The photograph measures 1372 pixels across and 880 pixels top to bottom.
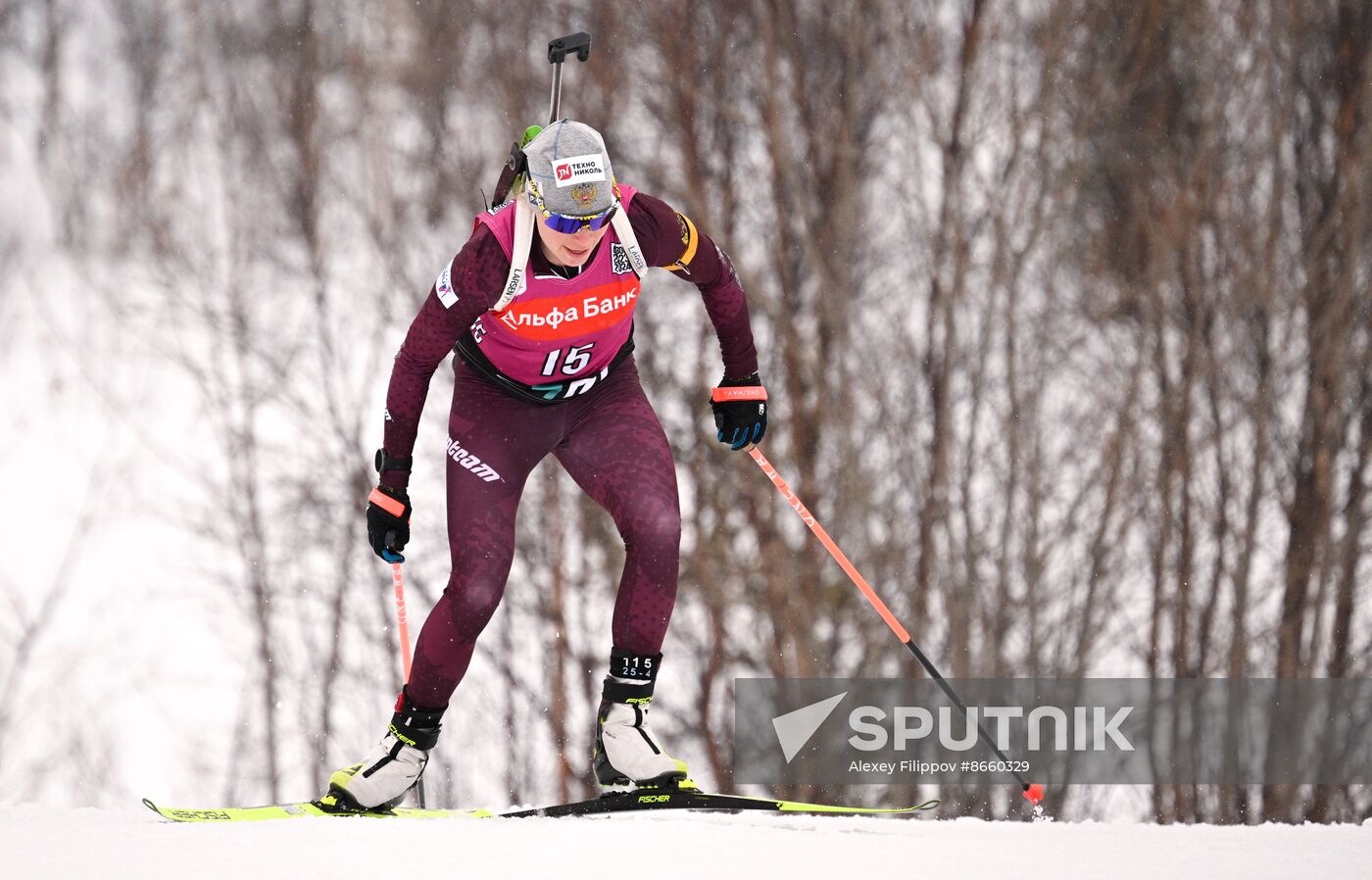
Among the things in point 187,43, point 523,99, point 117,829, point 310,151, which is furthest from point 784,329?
point 117,829

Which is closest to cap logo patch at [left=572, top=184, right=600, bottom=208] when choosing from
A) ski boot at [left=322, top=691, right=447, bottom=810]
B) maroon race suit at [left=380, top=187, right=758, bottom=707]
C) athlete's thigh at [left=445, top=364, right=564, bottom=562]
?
maroon race suit at [left=380, top=187, right=758, bottom=707]

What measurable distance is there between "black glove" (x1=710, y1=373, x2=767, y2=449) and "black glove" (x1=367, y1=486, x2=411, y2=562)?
38.5 inches

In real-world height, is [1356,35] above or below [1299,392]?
above

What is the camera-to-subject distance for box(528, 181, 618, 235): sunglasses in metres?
3.20

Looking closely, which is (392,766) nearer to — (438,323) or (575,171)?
(438,323)

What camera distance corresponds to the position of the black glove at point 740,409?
12.8 ft

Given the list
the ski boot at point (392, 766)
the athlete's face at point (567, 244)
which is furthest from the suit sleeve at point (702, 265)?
the ski boot at point (392, 766)

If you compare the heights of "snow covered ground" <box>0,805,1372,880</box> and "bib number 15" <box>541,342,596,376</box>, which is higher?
"bib number 15" <box>541,342,596,376</box>

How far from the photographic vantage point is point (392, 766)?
364 centimetres

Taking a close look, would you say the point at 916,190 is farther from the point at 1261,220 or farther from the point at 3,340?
the point at 3,340

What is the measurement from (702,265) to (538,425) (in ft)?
2.15

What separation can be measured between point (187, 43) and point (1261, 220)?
25.5 feet

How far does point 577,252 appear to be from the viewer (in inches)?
131

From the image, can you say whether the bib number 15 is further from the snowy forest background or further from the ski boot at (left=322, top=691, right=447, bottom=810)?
the snowy forest background
